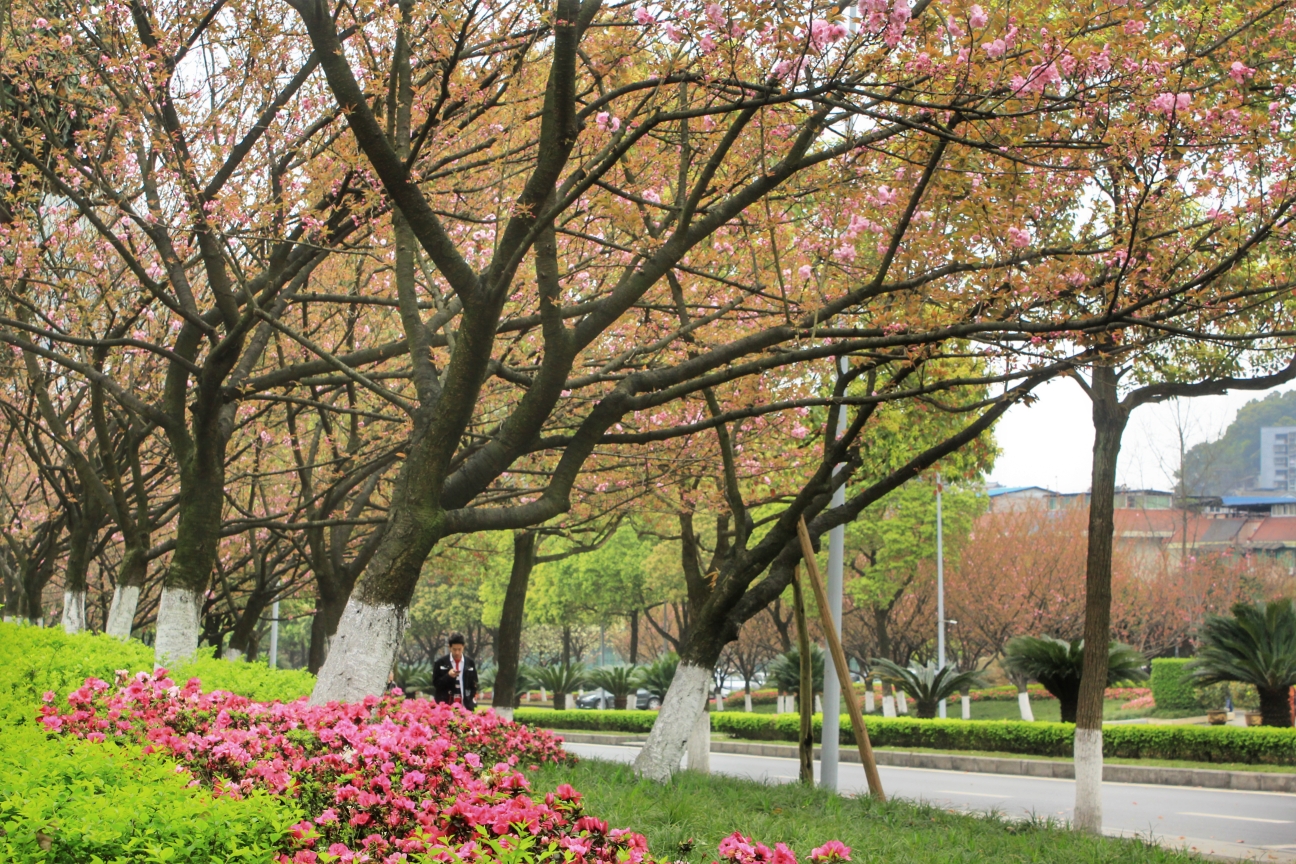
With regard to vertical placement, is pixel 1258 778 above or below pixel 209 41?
below

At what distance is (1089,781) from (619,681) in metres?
26.1

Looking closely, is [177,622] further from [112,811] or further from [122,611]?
[112,811]

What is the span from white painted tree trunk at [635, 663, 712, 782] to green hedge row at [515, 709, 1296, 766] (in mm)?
11386

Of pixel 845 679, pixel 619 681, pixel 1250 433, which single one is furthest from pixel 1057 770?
pixel 1250 433

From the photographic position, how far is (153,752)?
16.2ft

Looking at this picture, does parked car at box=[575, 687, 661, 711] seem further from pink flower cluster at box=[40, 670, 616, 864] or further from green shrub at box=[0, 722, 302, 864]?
green shrub at box=[0, 722, 302, 864]

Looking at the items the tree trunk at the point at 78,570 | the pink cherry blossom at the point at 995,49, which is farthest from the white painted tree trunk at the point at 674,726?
the tree trunk at the point at 78,570

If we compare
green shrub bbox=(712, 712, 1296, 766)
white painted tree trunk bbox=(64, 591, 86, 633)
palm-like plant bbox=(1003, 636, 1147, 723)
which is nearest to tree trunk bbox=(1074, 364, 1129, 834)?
palm-like plant bbox=(1003, 636, 1147, 723)

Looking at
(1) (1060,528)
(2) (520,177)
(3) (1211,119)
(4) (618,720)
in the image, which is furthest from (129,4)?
(1) (1060,528)

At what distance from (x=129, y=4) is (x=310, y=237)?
2.26 m

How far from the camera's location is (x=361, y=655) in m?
7.21

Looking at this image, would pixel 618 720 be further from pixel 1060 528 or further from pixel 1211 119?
pixel 1211 119

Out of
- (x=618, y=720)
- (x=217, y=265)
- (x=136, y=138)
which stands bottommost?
(x=618, y=720)

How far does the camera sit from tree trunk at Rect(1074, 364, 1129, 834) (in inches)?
387
